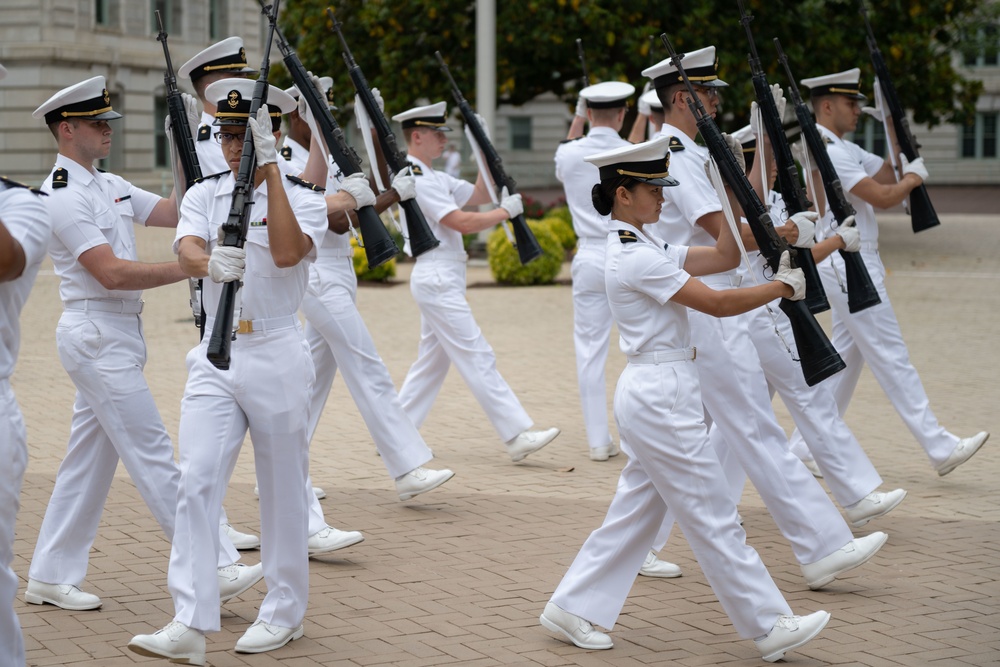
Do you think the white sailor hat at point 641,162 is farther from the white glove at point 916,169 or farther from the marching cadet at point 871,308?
the white glove at point 916,169

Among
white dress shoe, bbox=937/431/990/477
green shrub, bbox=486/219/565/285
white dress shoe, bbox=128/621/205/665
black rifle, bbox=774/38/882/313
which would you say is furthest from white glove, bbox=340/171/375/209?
green shrub, bbox=486/219/565/285

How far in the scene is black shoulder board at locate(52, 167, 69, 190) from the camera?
5.41 metres

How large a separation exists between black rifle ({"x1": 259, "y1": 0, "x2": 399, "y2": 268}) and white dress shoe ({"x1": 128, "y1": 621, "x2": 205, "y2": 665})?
7.61ft

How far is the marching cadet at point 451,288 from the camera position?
8.35 metres

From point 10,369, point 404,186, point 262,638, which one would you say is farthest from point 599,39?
point 10,369

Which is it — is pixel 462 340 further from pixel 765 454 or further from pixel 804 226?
pixel 804 226

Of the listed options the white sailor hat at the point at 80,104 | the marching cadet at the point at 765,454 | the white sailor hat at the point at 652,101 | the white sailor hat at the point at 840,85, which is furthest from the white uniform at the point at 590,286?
the white sailor hat at the point at 80,104

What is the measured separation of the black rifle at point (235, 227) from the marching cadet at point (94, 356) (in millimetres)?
613

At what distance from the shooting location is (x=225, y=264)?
4594 millimetres

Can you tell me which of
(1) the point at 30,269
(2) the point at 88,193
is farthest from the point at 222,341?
(2) the point at 88,193

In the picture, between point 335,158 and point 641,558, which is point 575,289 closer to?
point 335,158

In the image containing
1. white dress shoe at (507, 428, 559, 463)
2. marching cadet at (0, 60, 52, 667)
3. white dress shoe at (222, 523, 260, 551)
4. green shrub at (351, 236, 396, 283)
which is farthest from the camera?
green shrub at (351, 236, 396, 283)

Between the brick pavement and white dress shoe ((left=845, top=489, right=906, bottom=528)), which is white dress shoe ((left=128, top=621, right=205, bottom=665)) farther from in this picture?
white dress shoe ((left=845, top=489, right=906, bottom=528))

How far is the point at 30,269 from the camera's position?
159 inches
